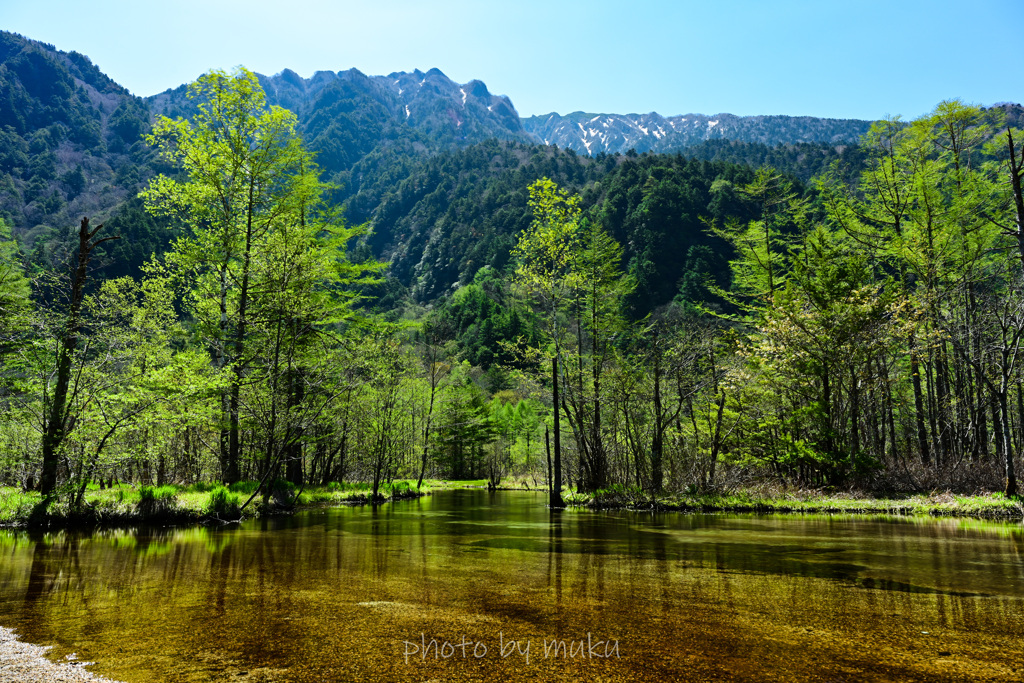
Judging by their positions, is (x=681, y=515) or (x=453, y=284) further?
(x=453, y=284)

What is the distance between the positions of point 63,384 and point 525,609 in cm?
1378

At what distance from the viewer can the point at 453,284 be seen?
123125mm

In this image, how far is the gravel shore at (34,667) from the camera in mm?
3152

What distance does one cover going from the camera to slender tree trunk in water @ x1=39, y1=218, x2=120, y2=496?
479 inches

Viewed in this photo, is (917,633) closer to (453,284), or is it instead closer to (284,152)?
(284,152)

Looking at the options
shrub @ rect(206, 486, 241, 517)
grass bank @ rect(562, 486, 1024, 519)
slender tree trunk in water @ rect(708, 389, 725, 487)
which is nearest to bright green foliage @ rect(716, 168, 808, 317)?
slender tree trunk in water @ rect(708, 389, 725, 487)

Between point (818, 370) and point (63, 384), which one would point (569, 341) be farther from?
point (63, 384)

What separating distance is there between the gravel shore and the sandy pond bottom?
0.34 ft

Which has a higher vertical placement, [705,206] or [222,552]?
[705,206]

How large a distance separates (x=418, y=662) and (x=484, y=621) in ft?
3.62

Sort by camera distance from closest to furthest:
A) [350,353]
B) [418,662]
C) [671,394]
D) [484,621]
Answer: [418,662], [484,621], [350,353], [671,394]

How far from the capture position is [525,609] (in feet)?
15.9

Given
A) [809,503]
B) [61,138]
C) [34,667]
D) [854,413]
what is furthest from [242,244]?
[61,138]

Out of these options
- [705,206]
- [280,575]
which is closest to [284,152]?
[280,575]
